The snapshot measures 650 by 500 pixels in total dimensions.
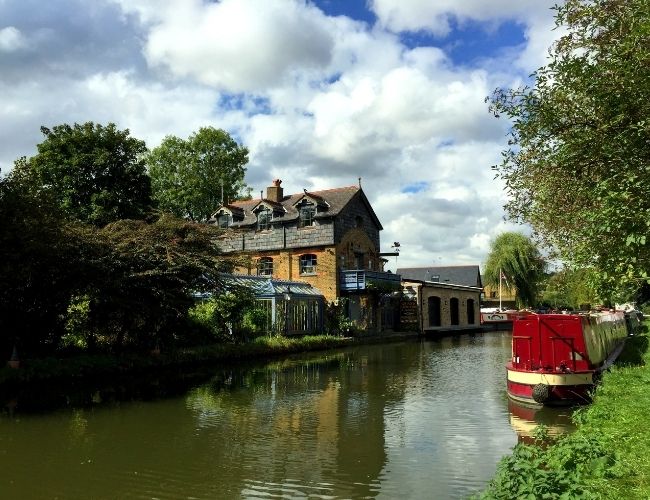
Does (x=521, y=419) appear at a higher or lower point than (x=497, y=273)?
lower

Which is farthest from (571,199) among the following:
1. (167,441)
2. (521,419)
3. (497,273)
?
(497,273)

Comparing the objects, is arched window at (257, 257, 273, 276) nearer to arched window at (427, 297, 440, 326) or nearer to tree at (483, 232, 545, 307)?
arched window at (427, 297, 440, 326)

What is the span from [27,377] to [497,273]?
138 ft

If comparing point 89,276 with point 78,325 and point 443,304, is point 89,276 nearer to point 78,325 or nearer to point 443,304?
point 78,325

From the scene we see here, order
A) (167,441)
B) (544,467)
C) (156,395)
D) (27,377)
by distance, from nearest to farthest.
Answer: (544,467)
(167,441)
(156,395)
(27,377)

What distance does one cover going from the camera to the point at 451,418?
1116cm

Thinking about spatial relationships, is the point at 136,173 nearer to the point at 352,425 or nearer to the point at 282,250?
the point at 282,250

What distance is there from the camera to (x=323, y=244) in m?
34.1

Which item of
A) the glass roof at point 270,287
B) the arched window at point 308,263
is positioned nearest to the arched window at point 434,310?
the arched window at point 308,263

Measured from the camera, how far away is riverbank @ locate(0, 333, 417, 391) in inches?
629


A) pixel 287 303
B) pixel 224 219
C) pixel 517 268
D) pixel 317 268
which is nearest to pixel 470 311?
pixel 517 268

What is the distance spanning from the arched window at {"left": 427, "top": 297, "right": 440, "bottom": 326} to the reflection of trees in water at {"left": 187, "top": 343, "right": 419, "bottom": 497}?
22294 mm

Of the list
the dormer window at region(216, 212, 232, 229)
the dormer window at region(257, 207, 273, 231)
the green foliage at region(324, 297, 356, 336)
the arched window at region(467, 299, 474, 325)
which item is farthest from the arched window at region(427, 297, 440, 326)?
the dormer window at region(216, 212, 232, 229)

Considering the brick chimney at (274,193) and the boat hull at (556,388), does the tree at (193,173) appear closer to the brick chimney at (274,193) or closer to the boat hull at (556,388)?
the brick chimney at (274,193)
